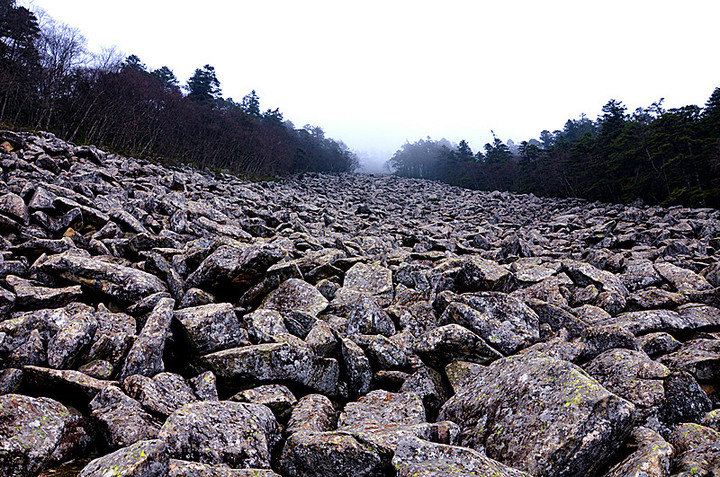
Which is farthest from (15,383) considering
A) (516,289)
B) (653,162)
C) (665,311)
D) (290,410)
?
(653,162)

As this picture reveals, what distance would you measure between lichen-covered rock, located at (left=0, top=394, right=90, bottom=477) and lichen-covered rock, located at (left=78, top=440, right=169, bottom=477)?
4.00ft

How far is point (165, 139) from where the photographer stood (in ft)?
213

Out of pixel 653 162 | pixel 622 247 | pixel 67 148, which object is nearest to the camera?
pixel 622 247

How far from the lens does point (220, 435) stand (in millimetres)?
5430

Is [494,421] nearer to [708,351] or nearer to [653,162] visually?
[708,351]

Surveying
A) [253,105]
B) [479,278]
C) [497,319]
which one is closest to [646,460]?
[497,319]

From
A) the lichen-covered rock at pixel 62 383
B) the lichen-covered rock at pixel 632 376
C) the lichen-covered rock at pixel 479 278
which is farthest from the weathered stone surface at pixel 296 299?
the lichen-covered rock at pixel 632 376

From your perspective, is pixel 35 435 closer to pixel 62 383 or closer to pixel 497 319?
pixel 62 383

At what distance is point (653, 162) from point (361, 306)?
2254 inches

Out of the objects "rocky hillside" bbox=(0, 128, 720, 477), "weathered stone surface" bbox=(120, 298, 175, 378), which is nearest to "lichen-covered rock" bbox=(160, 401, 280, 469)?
"rocky hillside" bbox=(0, 128, 720, 477)

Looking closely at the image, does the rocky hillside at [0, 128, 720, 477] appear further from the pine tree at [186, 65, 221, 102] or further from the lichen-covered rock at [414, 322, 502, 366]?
the pine tree at [186, 65, 221, 102]

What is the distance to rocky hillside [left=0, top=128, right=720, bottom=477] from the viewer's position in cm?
520

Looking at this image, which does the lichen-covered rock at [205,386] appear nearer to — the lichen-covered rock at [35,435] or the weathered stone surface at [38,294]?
the lichen-covered rock at [35,435]

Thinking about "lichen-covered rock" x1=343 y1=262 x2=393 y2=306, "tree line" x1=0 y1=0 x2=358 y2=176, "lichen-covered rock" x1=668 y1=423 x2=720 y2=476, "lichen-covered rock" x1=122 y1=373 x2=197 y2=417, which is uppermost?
"tree line" x1=0 y1=0 x2=358 y2=176
